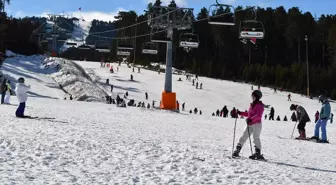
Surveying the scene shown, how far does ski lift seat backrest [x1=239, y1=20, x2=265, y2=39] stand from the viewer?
20.9 m

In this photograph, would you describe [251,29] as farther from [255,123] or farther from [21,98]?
[255,123]

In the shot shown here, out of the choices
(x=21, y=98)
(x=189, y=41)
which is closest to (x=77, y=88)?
(x=189, y=41)

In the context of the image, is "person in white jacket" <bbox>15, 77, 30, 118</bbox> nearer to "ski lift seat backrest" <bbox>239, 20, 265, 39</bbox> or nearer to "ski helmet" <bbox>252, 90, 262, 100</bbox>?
"ski helmet" <bbox>252, 90, 262, 100</bbox>

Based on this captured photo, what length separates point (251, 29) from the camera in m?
21.1

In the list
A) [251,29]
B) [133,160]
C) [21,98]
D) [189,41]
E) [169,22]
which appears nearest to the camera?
[133,160]

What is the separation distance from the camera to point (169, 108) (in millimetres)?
29797

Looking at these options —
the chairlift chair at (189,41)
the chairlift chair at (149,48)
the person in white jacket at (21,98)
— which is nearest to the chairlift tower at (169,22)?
the chairlift chair at (189,41)

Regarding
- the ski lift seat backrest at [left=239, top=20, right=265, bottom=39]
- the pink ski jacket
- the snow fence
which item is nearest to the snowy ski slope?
the pink ski jacket

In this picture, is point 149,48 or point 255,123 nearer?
point 255,123

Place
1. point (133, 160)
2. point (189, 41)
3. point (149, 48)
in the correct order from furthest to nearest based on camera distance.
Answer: point (149, 48), point (189, 41), point (133, 160)

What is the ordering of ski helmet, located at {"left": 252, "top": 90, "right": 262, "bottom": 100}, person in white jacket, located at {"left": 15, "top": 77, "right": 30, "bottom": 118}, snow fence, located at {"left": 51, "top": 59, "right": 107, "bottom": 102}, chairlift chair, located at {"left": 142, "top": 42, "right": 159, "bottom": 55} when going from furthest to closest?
1. snow fence, located at {"left": 51, "top": 59, "right": 107, "bottom": 102}
2. chairlift chair, located at {"left": 142, "top": 42, "right": 159, "bottom": 55}
3. person in white jacket, located at {"left": 15, "top": 77, "right": 30, "bottom": 118}
4. ski helmet, located at {"left": 252, "top": 90, "right": 262, "bottom": 100}

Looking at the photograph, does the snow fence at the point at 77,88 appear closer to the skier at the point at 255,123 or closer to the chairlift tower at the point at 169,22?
the chairlift tower at the point at 169,22

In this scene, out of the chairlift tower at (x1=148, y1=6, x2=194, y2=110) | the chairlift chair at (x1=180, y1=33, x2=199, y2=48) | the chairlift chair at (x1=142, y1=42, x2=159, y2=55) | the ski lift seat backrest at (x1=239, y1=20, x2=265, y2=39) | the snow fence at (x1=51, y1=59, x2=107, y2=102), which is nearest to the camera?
the ski lift seat backrest at (x1=239, y1=20, x2=265, y2=39)

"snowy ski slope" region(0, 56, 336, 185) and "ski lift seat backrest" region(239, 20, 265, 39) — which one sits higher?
"ski lift seat backrest" region(239, 20, 265, 39)
